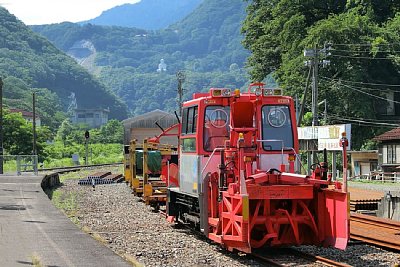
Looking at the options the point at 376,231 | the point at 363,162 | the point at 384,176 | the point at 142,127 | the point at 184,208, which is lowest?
the point at 384,176

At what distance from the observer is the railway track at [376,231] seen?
14.1 m

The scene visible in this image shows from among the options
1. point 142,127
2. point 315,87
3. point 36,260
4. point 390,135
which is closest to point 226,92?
point 36,260

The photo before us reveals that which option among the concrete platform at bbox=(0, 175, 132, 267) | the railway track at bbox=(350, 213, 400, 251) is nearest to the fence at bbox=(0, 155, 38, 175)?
the concrete platform at bbox=(0, 175, 132, 267)

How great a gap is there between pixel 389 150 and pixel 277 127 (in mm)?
42988

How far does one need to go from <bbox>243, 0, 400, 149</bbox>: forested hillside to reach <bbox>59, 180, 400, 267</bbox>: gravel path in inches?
1195

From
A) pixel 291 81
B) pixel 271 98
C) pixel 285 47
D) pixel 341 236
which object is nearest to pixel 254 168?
pixel 271 98

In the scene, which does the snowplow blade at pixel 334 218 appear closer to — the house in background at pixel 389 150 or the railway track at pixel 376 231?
the railway track at pixel 376 231

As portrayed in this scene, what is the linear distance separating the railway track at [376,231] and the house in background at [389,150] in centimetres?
3621

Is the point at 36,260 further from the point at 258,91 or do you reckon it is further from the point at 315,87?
the point at 315,87

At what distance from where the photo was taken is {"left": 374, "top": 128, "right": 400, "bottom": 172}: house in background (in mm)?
53375

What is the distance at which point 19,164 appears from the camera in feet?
137

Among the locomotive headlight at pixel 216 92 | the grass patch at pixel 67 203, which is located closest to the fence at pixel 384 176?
the grass patch at pixel 67 203

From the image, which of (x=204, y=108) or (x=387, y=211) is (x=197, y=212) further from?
(x=387, y=211)

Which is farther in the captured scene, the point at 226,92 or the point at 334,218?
the point at 226,92
